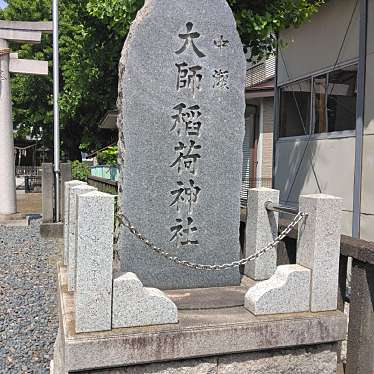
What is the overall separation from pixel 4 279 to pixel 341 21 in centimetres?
671

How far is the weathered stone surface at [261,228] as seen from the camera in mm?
3682

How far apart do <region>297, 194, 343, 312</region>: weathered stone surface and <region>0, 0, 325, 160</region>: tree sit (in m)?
4.17

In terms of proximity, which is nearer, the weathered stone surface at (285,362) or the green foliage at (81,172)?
the weathered stone surface at (285,362)

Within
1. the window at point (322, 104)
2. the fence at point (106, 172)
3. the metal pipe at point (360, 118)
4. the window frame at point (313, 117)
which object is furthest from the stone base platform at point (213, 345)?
the fence at point (106, 172)

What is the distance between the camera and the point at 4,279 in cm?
621

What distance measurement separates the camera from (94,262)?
247cm

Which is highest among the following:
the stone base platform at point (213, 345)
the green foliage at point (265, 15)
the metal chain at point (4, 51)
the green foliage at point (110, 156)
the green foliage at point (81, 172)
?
the metal chain at point (4, 51)

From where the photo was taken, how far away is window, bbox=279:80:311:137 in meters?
8.75

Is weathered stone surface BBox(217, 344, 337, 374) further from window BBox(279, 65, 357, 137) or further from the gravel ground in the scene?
window BBox(279, 65, 357, 137)

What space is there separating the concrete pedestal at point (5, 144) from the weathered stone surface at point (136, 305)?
28.4ft

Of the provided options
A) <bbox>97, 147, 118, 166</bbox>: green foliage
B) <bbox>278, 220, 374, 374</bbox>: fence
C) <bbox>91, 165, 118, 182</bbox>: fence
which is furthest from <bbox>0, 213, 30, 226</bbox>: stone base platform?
<bbox>278, 220, 374, 374</bbox>: fence

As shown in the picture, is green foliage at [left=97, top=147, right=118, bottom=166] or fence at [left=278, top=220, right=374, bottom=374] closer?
fence at [left=278, top=220, right=374, bottom=374]

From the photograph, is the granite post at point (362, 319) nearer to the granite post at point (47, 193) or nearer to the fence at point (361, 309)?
the fence at point (361, 309)

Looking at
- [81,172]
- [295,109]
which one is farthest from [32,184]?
[295,109]
